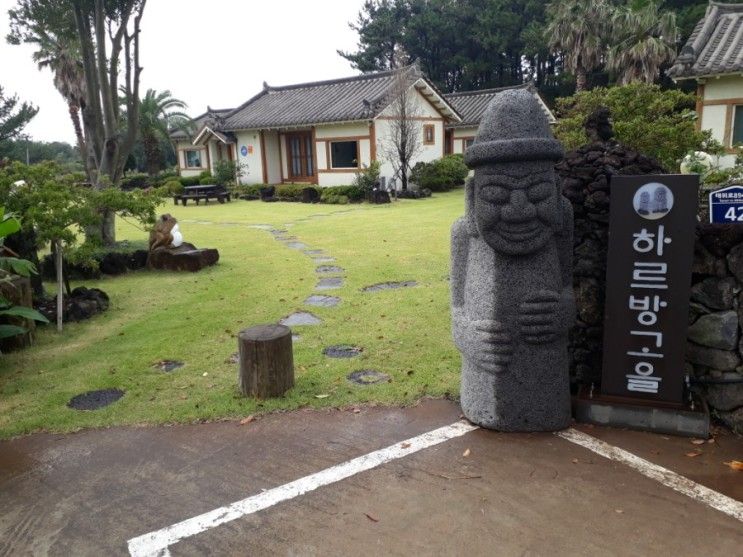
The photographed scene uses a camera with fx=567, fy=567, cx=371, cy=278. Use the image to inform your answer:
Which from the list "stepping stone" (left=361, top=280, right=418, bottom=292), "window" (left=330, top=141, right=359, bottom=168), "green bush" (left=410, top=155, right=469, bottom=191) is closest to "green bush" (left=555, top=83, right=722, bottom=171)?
"stepping stone" (left=361, top=280, right=418, bottom=292)

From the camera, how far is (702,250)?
3859 millimetres

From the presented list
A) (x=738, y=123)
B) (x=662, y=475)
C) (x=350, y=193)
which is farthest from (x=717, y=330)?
(x=350, y=193)

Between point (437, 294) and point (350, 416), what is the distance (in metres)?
3.46

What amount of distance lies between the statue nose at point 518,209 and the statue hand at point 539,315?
52 cm

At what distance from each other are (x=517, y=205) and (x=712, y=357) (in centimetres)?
177

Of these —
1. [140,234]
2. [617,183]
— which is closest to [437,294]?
[617,183]

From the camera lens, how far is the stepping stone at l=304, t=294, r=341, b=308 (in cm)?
733

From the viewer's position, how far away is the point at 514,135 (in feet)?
11.9

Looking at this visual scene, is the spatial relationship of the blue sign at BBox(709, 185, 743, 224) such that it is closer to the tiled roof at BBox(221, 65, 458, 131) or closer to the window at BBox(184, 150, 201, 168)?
the tiled roof at BBox(221, 65, 458, 131)

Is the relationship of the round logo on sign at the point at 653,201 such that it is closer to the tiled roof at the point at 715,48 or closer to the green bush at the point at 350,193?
the tiled roof at the point at 715,48

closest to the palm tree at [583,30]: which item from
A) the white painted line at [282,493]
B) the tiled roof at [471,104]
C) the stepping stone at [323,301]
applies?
the tiled roof at [471,104]

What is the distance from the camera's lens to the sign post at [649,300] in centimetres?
365

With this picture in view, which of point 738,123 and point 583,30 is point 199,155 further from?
point 738,123

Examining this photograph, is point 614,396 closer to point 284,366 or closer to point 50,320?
point 284,366
